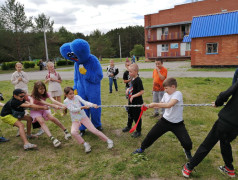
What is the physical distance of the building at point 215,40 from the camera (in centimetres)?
1561

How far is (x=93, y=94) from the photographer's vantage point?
14.1 ft

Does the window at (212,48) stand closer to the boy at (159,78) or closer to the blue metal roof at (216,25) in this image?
the blue metal roof at (216,25)

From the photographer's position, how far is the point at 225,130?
2492 millimetres

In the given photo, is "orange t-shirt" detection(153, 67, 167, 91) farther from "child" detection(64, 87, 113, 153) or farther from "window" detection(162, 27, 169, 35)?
"window" detection(162, 27, 169, 35)

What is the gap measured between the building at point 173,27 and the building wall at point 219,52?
1422cm

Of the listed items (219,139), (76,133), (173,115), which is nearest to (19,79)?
(76,133)

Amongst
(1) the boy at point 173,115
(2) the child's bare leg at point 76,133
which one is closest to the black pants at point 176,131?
(1) the boy at point 173,115

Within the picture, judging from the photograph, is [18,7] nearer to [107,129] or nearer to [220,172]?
[107,129]

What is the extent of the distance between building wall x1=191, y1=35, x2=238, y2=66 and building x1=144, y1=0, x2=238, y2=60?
46.7 ft

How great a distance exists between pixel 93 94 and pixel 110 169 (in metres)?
1.78

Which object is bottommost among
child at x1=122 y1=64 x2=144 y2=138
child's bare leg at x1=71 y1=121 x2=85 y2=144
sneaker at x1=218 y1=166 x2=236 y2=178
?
sneaker at x1=218 y1=166 x2=236 y2=178

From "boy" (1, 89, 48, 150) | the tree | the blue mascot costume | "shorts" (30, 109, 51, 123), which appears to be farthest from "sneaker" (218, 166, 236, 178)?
the tree

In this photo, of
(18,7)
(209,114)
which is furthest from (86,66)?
(18,7)

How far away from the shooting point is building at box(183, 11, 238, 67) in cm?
1561
